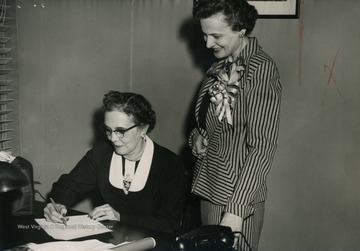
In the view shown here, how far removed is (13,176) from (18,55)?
1.58 metres

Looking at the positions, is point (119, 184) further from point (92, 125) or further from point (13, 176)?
point (92, 125)

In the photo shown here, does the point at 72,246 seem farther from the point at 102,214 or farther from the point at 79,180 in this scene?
the point at 79,180

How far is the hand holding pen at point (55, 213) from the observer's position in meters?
1.86

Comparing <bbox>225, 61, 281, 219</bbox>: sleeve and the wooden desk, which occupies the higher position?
<bbox>225, 61, 281, 219</bbox>: sleeve

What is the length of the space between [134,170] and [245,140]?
634mm

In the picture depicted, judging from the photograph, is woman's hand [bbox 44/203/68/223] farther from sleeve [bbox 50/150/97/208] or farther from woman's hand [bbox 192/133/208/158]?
woman's hand [bbox 192/133/208/158]

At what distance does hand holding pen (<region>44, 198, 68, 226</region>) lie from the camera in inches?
Answer: 73.1

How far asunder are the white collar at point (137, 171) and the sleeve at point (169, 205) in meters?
0.09

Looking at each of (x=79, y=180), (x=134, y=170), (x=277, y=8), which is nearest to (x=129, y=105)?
(x=134, y=170)

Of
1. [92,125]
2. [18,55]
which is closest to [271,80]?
[92,125]

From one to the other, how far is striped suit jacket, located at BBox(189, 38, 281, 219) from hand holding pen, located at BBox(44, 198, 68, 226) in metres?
0.61

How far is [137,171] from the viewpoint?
2170 millimetres

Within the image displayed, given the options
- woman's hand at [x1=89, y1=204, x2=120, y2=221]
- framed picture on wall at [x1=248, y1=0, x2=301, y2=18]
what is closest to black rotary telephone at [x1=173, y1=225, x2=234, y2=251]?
woman's hand at [x1=89, y1=204, x2=120, y2=221]

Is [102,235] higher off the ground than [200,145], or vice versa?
[200,145]
